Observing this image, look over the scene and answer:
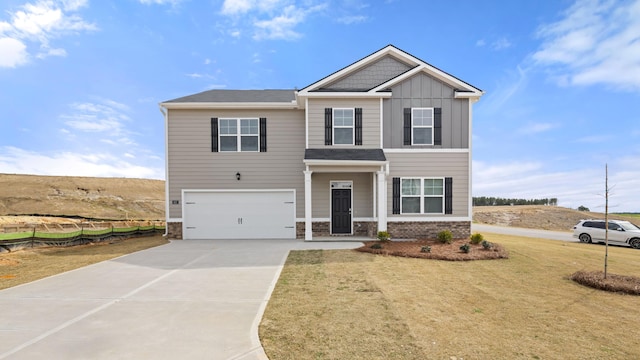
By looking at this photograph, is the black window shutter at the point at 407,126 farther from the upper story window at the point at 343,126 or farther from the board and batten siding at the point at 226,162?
the board and batten siding at the point at 226,162

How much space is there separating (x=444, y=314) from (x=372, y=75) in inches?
456

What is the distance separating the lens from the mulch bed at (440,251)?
33.1ft

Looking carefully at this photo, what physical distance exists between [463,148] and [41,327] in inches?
562

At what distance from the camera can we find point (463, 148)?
14148mm

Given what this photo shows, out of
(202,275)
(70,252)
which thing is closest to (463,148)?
(202,275)

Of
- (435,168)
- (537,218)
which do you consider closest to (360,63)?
(435,168)

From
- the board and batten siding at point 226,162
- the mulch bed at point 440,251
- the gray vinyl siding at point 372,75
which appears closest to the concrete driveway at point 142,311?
the mulch bed at point 440,251

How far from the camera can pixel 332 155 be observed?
44.4 feet

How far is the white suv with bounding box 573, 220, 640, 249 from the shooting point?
16.1 m

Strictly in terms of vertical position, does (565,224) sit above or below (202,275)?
below

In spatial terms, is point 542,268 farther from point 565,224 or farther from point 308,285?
point 565,224

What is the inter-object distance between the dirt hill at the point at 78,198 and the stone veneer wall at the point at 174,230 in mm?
14388

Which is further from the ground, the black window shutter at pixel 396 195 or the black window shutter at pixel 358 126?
the black window shutter at pixel 358 126

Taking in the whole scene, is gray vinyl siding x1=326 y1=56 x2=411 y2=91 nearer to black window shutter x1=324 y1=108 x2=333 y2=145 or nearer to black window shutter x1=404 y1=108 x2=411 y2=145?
black window shutter x1=324 y1=108 x2=333 y2=145
